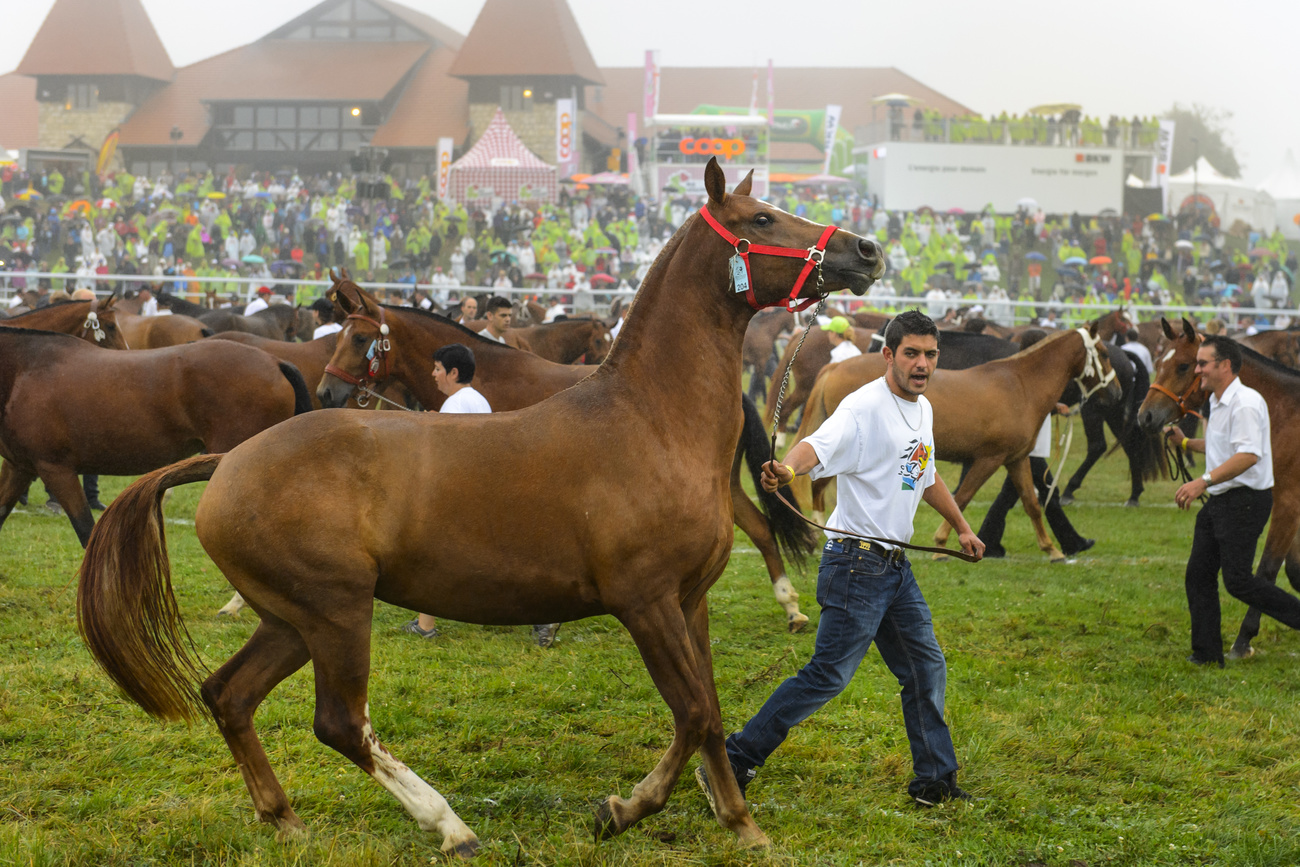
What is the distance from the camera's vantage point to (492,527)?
3543mm

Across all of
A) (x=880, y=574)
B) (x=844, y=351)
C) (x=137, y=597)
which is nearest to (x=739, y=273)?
(x=880, y=574)

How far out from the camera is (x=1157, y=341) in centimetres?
1727

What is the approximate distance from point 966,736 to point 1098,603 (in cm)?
327

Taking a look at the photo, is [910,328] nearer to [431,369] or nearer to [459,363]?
[459,363]

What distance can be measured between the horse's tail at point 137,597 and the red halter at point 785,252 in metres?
1.83

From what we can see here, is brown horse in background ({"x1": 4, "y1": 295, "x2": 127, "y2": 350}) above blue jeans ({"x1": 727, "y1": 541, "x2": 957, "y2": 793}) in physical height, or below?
above

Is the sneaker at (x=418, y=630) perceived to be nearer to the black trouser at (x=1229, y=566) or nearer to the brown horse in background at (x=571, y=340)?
the black trouser at (x=1229, y=566)

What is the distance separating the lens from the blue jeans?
4078 millimetres

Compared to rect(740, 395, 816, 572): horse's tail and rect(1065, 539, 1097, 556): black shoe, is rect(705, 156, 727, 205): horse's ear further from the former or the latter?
rect(1065, 539, 1097, 556): black shoe

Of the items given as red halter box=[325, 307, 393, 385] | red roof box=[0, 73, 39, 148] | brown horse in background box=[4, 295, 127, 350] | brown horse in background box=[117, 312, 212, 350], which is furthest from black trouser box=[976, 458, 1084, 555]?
red roof box=[0, 73, 39, 148]

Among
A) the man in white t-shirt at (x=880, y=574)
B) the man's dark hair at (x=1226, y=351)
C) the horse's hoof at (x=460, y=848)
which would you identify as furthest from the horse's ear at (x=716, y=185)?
the man's dark hair at (x=1226, y=351)

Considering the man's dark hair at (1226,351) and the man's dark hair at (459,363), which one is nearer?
the man's dark hair at (1226,351)

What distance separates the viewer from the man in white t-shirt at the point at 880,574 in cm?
409

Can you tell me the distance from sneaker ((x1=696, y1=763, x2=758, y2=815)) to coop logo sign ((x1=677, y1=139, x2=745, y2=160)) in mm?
38453
